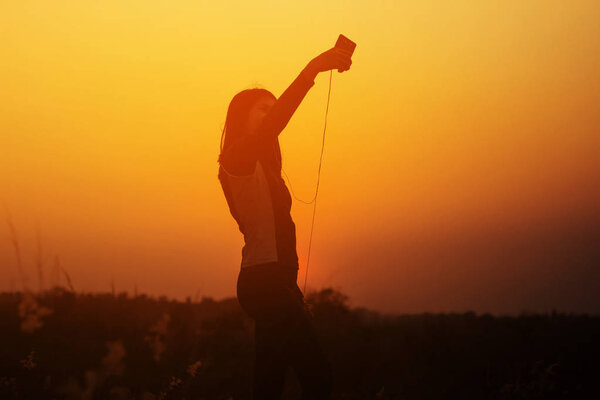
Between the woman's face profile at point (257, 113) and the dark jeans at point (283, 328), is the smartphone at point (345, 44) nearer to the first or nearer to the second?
the woman's face profile at point (257, 113)

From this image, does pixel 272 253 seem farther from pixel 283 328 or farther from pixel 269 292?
pixel 283 328

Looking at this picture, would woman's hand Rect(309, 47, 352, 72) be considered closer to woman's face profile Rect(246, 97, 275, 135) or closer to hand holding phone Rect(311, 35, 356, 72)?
hand holding phone Rect(311, 35, 356, 72)

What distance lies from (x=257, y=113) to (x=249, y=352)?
14.5 ft

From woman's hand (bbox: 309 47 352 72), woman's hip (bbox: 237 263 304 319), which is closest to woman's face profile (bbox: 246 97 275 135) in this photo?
woman's hand (bbox: 309 47 352 72)

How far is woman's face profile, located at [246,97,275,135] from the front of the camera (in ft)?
12.3

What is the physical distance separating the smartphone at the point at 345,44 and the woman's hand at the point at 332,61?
0.08 ft

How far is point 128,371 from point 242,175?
12.8 ft

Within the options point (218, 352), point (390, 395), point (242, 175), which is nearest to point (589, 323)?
point (390, 395)

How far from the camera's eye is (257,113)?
3.76 m

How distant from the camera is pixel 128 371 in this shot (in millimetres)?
6879

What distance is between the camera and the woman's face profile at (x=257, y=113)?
3748 millimetres

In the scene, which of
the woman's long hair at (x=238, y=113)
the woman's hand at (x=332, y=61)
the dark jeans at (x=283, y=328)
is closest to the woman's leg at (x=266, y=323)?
the dark jeans at (x=283, y=328)

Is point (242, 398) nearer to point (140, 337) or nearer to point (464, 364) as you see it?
point (140, 337)

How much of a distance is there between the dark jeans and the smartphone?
3.63ft
